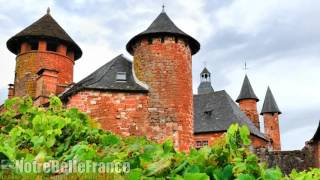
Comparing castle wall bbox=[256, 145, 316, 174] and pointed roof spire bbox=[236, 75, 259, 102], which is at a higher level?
pointed roof spire bbox=[236, 75, 259, 102]

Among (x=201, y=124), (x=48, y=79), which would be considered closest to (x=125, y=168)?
(x=48, y=79)

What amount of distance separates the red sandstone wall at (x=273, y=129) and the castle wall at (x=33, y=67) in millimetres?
28274

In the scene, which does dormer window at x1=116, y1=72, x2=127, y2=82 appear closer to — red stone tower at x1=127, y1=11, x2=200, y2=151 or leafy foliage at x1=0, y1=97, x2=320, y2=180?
red stone tower at x1=127, y1=11, x2=200, y2=151

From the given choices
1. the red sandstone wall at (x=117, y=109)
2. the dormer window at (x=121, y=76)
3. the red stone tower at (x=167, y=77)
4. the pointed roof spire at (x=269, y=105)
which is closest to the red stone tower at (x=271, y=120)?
the pointed roof spire at (x=269, y=105)

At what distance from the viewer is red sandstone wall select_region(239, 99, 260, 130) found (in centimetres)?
4225

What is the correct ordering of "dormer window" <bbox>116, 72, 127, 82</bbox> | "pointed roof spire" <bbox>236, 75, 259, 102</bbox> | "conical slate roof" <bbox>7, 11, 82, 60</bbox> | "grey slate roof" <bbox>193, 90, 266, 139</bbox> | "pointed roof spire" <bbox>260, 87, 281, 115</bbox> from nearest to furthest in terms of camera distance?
"dormer window" <bbox>116, 72, 127, 82</bbox> → "conical slate roof" <bbox>7, 11, 82, 60</bbox> → "grey slate roof" <bbox>193, 90, 266, 139</bbox> → "pointed roof spire" <bbox>236, 75, 259, 102</bbox> → "pointed roof spire" <bbox>260, 87, 281, 115</bbox>

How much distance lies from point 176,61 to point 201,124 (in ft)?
43.3

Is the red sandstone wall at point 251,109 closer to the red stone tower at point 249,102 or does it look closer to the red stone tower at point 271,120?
the red stone tower at point 249,102

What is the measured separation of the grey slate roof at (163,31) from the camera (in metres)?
21.8

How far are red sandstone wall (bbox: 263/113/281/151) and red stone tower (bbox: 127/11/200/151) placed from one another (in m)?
27.5

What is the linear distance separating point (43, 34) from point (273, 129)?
3079 centimetres

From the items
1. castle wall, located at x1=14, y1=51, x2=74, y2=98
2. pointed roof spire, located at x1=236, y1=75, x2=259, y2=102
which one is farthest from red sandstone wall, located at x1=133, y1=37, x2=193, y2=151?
pointed roof spire, located at x1=236, y1=75, x2=259, y2=102

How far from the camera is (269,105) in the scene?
49594mm

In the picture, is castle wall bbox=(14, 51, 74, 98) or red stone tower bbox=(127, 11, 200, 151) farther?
castle wall bbox=(14, 51, 74, 98)
